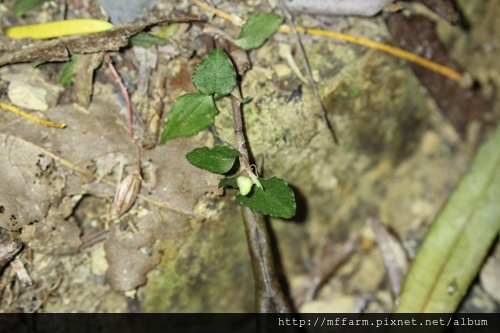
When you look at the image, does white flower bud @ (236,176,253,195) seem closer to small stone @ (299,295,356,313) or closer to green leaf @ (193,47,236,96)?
green leaf @ (193,47,236,96)

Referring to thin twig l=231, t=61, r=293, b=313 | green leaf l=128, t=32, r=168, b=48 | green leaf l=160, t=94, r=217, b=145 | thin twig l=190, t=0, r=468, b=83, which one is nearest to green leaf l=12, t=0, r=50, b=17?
green leaf l=128, t=32, r=168, b=48

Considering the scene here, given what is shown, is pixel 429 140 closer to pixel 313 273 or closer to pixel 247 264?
pixel 313 273

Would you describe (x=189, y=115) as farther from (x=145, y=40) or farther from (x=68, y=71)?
(x=68, y=71)

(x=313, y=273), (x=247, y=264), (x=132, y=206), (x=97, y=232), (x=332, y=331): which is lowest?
(x=332, y=331)

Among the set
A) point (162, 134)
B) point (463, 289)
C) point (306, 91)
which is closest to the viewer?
point (162, 134)

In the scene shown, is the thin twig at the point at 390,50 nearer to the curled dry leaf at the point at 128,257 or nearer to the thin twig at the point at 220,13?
the thin twig at the point at 220,13

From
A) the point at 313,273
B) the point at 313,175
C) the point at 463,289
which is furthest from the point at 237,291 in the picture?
the point at 463,289

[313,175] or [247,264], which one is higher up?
[313,175]
